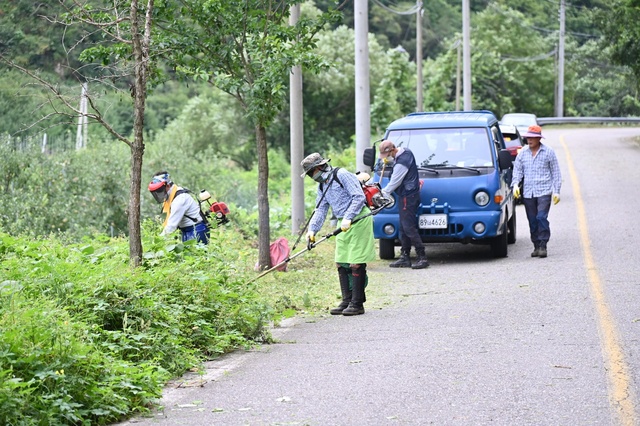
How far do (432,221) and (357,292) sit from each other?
4.33 m

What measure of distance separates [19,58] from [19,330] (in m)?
9.26

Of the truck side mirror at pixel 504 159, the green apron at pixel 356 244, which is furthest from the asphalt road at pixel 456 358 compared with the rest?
the truck side mirror at pixel 504 159

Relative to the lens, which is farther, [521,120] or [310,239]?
[521,120]

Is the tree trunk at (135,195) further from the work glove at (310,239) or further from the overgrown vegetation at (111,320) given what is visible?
the work glove at (310,239)

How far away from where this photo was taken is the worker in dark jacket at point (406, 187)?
48.4ft

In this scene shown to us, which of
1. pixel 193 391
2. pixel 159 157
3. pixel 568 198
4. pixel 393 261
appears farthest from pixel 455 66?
pixel 193 391

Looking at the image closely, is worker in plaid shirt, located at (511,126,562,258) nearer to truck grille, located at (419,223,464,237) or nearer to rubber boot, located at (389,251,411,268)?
truck grille, located at (419,223,464,237)

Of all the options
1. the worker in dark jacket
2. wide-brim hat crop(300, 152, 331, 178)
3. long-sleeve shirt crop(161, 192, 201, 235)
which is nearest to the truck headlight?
the worker in dark jacket

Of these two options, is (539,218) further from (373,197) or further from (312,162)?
(312,162)

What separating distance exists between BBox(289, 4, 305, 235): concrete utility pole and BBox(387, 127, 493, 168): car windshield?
2196 millimetres

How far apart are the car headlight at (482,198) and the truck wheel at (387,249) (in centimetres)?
155

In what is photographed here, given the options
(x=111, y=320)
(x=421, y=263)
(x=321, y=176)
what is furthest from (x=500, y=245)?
(x=111, y=320)

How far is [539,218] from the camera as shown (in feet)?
49.8

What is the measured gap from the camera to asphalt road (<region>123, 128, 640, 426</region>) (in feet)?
22.8
